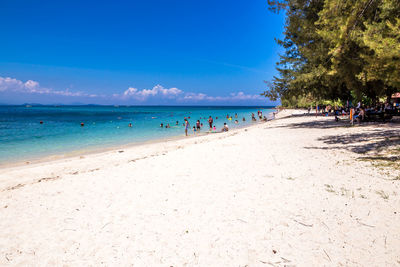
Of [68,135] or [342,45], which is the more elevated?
[342,45]

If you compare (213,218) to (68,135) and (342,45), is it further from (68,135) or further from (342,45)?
(68,135)

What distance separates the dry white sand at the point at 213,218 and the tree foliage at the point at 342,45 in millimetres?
4131

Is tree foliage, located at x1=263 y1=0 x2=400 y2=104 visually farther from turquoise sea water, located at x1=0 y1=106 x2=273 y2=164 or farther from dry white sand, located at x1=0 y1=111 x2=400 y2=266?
turquoise sea water, located at x1=0 y1=106 x2=273 y2=164

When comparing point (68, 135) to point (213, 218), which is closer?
point (213, 218)

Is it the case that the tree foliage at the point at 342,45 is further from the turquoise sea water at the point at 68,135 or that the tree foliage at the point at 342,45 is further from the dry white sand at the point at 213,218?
the turquoise sea water at the point at 68,135

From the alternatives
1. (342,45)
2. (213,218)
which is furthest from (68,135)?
(342,45)

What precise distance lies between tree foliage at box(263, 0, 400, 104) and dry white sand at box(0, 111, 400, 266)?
413cm

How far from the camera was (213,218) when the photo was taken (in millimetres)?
4293

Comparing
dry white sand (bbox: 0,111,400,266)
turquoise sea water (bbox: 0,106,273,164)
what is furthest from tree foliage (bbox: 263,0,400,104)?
turquoise sea water (bbox: 0,106,273,164)

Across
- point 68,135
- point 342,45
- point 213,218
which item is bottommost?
point 68,135

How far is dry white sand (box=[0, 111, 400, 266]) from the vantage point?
10.7 ft

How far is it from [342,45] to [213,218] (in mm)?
7044

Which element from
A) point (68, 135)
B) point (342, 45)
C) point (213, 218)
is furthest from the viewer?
point (68, 135)

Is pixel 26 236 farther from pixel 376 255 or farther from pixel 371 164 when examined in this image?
pixel 371 164
